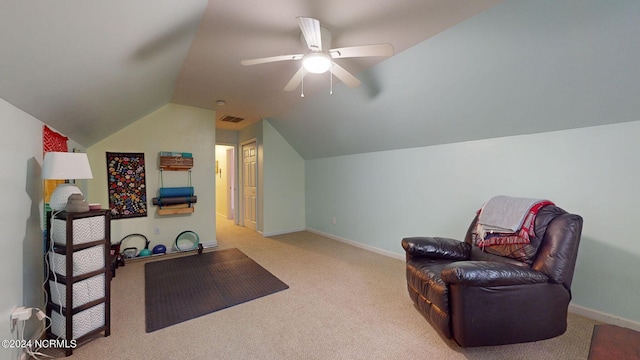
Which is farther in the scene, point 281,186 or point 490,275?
point 281,186

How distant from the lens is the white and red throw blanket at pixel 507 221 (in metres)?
1.94

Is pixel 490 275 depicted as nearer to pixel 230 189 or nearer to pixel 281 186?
pixel 281 186

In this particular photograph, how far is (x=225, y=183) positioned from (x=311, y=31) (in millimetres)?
6339

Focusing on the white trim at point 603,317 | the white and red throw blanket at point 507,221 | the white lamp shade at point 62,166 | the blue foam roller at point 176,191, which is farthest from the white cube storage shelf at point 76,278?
the white trim at point 603,317

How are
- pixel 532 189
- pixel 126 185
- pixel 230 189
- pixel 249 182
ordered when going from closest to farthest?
pixel 532 189 < pixel 126 185 < pixel 249 182 < pixel 230 189

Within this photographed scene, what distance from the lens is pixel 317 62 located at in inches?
72.6

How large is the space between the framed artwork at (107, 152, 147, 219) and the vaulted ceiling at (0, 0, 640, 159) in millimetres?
570

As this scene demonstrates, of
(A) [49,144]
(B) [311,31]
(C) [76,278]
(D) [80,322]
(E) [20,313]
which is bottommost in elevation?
(D) [80,322]

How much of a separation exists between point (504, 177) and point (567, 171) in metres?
0.47

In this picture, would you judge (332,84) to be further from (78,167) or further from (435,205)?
(78,167)

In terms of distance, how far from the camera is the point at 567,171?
2156 mm

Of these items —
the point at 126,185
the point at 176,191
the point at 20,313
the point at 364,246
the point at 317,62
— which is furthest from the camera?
the point at 364,246

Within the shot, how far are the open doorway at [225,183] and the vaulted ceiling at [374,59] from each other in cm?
385

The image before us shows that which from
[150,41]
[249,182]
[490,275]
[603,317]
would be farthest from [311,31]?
[249,182]
